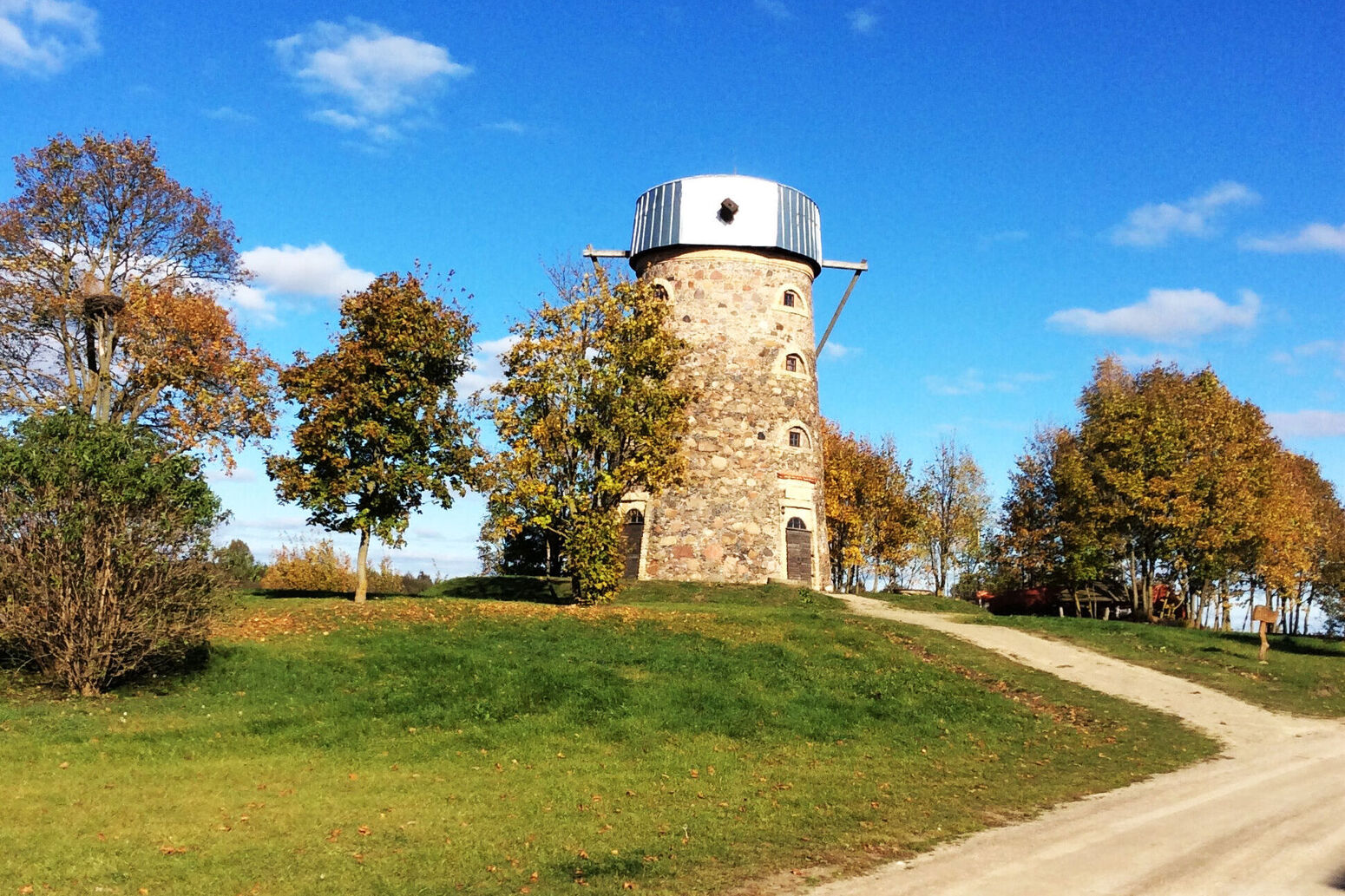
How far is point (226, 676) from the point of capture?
16438mm

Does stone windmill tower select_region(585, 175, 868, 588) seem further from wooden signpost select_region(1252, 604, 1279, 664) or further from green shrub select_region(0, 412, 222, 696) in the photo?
green shrub select_region(0, 412, 222, 696)

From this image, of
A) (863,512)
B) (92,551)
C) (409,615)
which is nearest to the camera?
(92,551)

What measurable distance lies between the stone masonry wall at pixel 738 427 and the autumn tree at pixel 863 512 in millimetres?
10575

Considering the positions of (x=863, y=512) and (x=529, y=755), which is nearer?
(x=529, y=755)

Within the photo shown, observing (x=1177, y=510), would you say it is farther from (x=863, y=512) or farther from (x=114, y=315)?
(x=114, y=315)

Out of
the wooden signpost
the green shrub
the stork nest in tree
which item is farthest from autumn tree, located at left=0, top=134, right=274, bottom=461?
the wooden signpost

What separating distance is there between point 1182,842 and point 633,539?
85.5 feet

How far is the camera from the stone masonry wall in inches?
1352

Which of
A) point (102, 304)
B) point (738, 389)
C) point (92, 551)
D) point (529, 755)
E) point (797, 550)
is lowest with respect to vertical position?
point (529, 755)

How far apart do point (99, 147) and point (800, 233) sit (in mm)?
23847

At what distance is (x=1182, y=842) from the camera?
10102 millimetres

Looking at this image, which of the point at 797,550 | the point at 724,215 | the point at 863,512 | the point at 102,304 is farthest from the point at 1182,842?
the point at 863,512

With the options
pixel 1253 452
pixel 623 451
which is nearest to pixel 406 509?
pixel 623 451

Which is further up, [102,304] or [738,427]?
[102,304]
